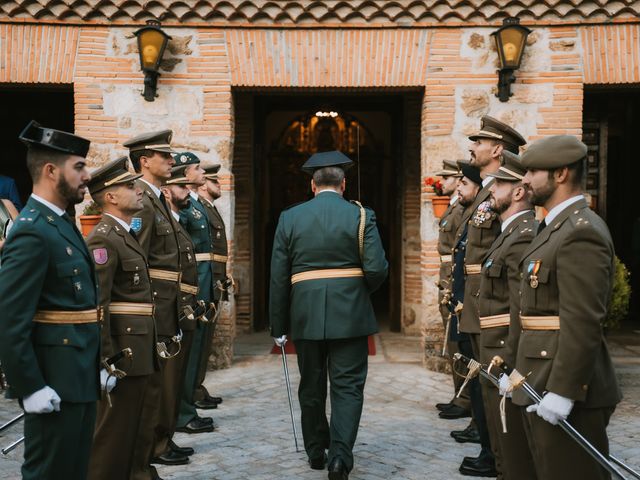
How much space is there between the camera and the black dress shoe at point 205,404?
6906 mm

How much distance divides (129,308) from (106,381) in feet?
1.68

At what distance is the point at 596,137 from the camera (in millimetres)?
9727

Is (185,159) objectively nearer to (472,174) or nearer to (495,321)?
(472,174)

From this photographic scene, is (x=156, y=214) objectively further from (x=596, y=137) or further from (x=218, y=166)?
(x=596, y=137)

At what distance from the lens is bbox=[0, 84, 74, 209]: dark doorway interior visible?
35.5 ft

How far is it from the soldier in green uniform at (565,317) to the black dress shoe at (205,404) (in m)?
3.88

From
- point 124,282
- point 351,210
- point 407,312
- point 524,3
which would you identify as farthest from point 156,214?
point 407,312

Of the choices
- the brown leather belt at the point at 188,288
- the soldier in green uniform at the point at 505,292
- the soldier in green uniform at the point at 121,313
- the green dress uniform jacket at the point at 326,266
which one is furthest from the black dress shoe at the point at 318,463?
the brown leather belt at the point at 188,288

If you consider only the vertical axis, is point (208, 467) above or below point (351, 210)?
below

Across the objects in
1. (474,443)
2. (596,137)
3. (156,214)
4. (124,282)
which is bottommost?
(474,443)

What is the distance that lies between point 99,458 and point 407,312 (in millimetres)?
6634

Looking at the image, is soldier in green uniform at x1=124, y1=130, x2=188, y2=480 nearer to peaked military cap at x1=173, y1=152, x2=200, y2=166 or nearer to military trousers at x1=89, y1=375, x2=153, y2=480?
military trousers at x1=89, y1=375, x2=153, y2=480

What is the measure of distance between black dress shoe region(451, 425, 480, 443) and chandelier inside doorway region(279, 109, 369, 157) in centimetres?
796

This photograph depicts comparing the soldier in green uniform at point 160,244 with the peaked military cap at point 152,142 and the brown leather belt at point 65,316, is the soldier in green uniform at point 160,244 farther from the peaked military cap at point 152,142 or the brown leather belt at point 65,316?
the brown leather belt at point 65,316
